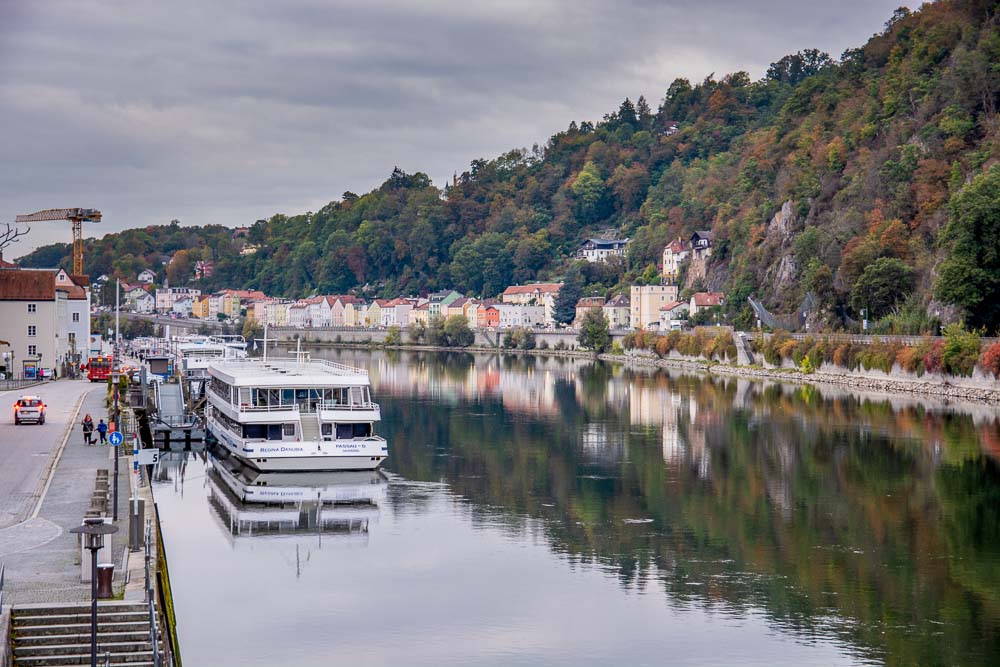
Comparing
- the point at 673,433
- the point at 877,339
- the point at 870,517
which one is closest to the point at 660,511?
the point at 870,517

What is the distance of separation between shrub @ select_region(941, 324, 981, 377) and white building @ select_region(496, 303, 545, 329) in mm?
78488

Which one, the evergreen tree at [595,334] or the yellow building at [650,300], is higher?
the yellow building at [650,300]

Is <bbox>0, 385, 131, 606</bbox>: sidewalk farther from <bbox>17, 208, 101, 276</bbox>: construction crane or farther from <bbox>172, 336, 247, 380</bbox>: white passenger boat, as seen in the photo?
<bbox>17, 208, 101, 276</bbox>: construction crane

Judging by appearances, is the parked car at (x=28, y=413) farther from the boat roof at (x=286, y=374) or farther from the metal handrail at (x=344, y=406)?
the metal handrail at (x=344, y=406)

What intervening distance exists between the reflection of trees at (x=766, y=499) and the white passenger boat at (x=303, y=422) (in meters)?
2.46

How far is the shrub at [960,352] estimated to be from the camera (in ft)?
176

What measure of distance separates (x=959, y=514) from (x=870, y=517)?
2.19 m

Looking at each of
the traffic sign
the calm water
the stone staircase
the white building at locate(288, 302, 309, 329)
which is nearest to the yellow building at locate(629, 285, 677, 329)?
the white building at locate(288, 302, 309, 329)

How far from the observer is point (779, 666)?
16953 mm

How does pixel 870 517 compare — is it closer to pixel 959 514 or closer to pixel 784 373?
pixel 959 514

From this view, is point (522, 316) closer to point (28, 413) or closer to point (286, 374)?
point (286, 374)

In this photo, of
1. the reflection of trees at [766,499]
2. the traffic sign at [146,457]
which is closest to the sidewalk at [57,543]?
the traffic sign at [146,457]

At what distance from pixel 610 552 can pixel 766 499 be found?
7.38 metres

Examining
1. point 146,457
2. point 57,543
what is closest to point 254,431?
point 146,457
